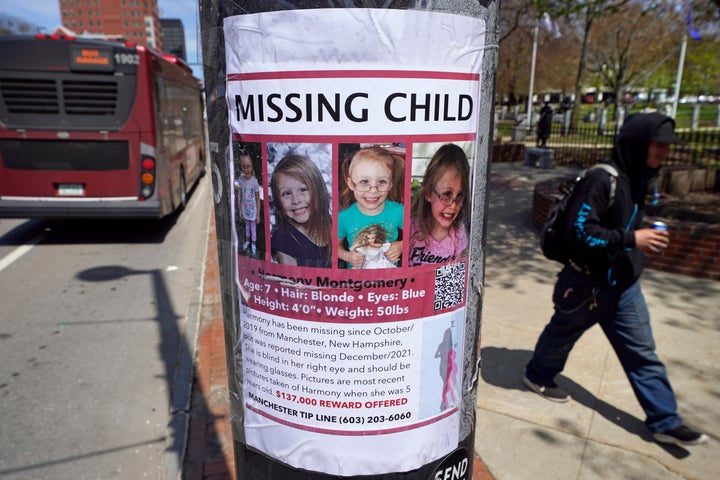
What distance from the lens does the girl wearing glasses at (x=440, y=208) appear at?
5.21 feet

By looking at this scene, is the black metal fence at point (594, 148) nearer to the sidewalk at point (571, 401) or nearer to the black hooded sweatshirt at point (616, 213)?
the sidewalk at point (571, 401)

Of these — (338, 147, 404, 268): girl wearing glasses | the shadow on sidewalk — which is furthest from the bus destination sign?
(338, 147, 404, 268): girl wearing glasses

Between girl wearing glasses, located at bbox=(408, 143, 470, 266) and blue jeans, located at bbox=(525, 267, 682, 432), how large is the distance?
225 cm

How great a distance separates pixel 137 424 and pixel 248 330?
9.37ft

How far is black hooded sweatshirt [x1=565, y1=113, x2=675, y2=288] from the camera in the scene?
11.0ft

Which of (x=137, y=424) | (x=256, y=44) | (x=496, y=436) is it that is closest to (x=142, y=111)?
(x=137, y=424)

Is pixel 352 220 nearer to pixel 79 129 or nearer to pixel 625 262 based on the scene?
pixel 625 262

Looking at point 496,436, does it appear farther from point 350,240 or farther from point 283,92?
point 283,92

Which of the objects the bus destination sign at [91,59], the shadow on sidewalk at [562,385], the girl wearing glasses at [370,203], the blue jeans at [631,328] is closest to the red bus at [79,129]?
the bus destination sign at [91,59]

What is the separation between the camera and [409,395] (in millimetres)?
1758

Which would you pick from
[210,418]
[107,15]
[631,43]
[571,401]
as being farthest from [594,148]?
[107,15]

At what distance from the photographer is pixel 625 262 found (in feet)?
11.3

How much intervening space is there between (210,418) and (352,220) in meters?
3.06

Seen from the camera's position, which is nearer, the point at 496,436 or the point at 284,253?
the point at 284,253
